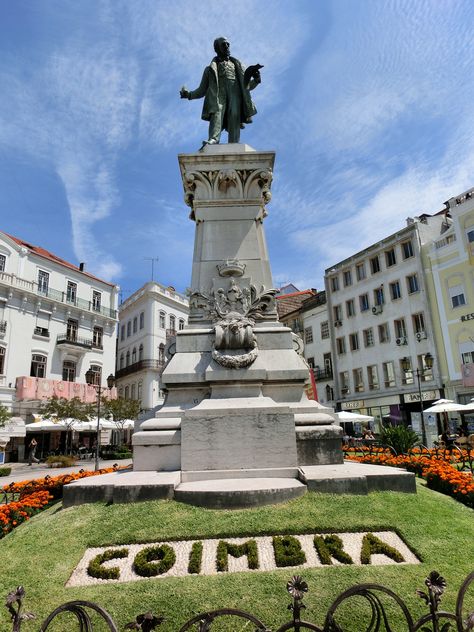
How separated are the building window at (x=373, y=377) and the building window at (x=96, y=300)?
2706 cm

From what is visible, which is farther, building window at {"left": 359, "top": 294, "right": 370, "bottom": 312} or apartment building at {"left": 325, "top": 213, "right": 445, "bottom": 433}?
building window at {"left": 359, "top": 294, "right": 370, "bottom": 312}

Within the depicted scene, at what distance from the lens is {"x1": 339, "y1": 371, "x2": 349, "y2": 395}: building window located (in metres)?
40.6

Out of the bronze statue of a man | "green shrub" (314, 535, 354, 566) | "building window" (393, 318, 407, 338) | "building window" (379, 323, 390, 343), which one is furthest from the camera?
"building window" (379, 323, 390, 343)

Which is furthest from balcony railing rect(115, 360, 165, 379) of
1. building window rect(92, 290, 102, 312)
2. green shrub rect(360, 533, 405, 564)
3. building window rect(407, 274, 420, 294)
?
green shrub rect(360, 533, 405, 564)

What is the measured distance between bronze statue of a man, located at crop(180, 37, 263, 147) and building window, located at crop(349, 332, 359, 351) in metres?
32.2

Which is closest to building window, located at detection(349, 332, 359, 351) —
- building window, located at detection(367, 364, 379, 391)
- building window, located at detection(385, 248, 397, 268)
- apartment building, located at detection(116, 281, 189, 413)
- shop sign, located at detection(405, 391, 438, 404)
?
building window, located at detection(367, 364, 379, 391)

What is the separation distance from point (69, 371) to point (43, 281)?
337 inches

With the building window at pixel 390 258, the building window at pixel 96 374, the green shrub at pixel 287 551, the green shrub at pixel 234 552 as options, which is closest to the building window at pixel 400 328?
the building window at pixel 390 258

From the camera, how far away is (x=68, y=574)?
3.92 metres

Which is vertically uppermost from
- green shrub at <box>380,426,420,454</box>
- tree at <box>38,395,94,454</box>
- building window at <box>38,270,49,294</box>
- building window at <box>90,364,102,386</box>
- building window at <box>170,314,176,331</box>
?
building window at <box>38,270,49,294</box>

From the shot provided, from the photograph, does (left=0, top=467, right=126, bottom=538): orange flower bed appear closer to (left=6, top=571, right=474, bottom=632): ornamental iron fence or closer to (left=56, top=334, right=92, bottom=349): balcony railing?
(left=6, top=571, right=474, bottom=632): ornamental iron fence

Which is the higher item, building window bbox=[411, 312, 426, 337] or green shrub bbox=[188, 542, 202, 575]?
building window bbox=[411, 312, 426, 337]

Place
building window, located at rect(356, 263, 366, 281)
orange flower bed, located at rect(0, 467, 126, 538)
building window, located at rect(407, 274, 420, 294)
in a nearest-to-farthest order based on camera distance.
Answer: orange flower bed, located at rect(0, 467, 126, 538) < building window, located at rect(407, 274, 420, 294) < building window, located at rect(356, 263, 366, 281)

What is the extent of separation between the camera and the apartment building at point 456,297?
30531 mm
